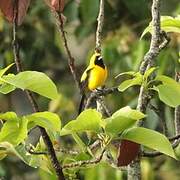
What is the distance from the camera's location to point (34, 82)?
2.57 ft

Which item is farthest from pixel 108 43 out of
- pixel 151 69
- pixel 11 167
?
pixel 151 69

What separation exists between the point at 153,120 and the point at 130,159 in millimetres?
1098

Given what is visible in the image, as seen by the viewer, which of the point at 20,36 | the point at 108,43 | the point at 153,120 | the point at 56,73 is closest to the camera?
the point at 153,120

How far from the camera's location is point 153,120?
6.30 feet

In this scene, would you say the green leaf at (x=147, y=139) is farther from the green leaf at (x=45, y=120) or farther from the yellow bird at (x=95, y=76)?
the yellow bird at (x=95, y=76)

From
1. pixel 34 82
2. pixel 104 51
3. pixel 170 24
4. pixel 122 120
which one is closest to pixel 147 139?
pixel 122 120

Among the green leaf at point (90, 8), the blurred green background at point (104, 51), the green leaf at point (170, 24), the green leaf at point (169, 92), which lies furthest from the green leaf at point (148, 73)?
the green leaf at point (90, 8)

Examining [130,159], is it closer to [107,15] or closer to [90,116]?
[90,116]

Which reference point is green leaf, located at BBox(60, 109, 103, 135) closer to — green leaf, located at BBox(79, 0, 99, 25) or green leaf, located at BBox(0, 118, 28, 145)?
green leaf, located at BBox(0, 118, 28, 145)

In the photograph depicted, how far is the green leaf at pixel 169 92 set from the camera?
83cm

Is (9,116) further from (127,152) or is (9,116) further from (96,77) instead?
(96,77)

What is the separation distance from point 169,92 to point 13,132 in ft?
0.65

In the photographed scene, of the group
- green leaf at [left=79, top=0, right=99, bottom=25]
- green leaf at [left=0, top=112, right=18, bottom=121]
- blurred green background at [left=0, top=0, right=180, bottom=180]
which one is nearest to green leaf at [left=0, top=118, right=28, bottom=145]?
green leaf at [left=0, top=112, right=18, bottom=121]

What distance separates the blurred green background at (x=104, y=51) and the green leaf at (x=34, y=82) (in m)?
0.95
